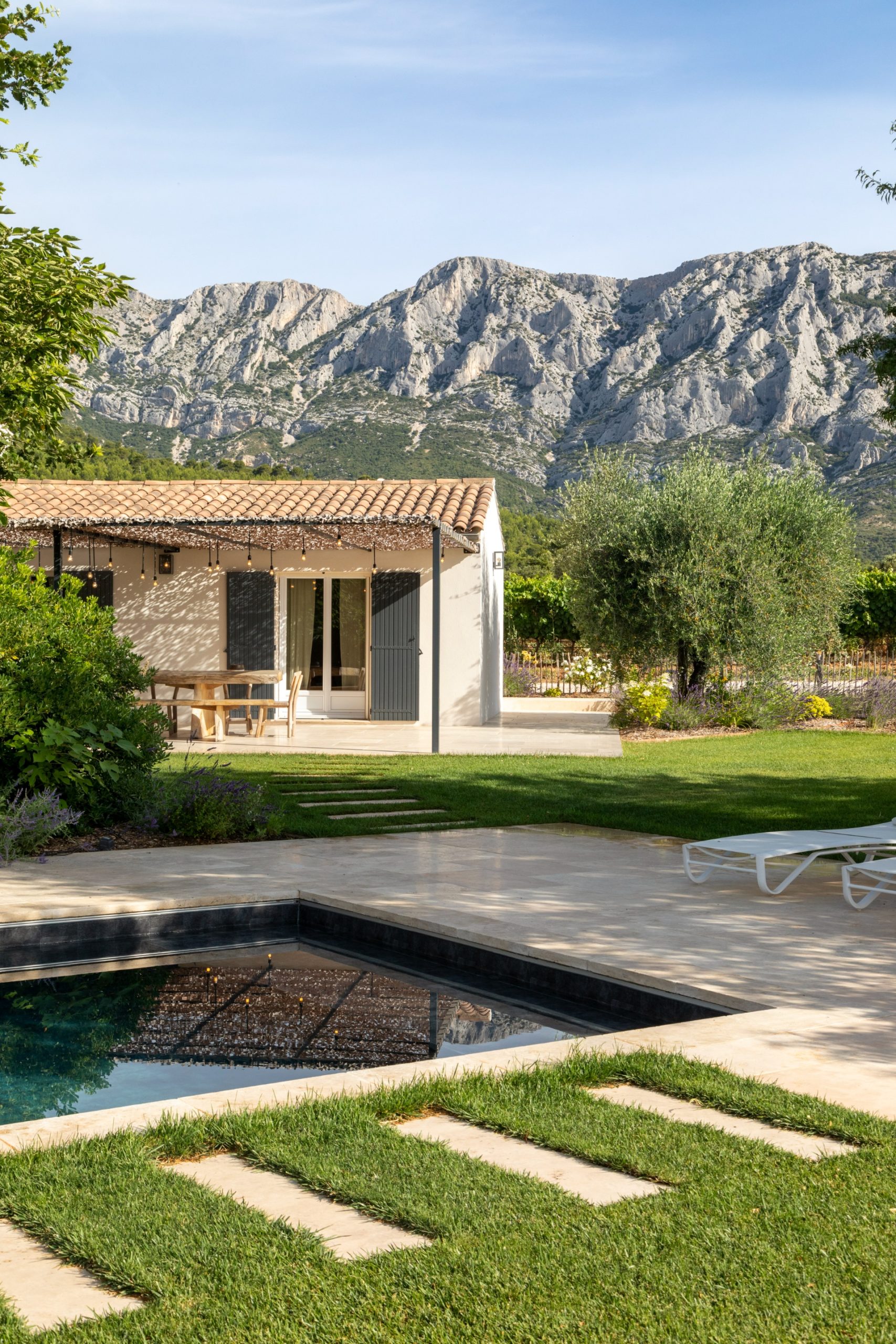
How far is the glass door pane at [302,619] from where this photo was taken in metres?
18.9

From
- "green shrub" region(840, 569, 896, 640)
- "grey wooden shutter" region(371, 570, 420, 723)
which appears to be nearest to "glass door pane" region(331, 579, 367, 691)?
"grey wooden shutter" region(371, 570, 420, 723)

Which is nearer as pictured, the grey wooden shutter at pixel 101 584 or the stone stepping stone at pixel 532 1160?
the stone stepping stone at pixel 532 1160

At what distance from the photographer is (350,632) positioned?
18.8 m

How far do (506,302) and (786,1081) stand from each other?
67.8m

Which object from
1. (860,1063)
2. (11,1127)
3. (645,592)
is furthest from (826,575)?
(11,1127)

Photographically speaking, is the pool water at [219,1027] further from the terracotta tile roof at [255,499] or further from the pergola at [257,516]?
the terracotta tile roof at [255,499]

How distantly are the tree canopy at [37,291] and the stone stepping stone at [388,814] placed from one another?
144 inches

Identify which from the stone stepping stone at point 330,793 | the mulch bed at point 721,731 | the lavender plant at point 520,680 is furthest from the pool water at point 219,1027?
the lavender plant at point 520,680

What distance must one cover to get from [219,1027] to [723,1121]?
2.27m

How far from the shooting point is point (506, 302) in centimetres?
6750

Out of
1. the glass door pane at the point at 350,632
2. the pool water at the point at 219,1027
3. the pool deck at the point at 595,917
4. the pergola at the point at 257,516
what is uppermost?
the pergola at the point at 257,516

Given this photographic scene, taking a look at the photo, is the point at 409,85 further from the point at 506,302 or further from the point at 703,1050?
the point at 506,302

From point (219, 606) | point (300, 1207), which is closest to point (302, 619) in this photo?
point (219, 606)

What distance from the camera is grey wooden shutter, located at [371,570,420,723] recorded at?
18.3 meters
